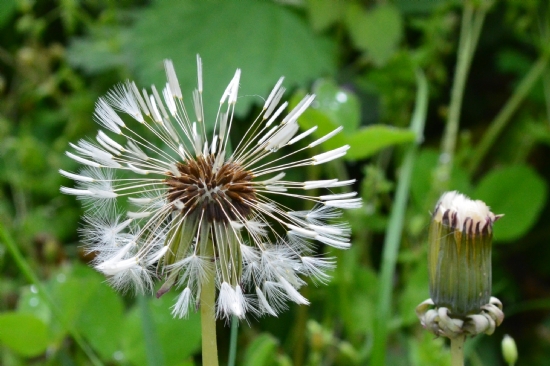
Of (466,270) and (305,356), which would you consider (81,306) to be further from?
(466,270)

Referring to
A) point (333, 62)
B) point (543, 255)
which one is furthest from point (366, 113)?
point (543, 255)

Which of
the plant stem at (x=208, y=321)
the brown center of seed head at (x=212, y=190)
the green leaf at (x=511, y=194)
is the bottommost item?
the plant stem at (x=208, y=321)

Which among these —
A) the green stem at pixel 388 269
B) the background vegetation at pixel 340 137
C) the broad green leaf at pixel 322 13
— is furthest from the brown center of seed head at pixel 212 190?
the broad green leaf at pixel 322 13

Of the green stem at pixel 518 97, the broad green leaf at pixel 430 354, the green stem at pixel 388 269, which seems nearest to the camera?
the green stem at pixel 388 269

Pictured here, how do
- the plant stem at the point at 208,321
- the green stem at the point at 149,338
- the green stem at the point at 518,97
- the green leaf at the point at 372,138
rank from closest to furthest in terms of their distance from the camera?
the plant stem at the point at 208,321, the green stem at the point at 149,338, the green leaf at the point at 372,138, the green stem at the point at 518,97

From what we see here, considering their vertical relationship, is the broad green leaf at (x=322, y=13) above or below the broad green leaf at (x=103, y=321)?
above

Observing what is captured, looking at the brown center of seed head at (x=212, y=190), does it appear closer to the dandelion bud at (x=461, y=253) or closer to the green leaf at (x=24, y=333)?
the dandelion bud at (x=461, y=253)

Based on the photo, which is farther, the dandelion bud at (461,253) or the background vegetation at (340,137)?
the background vegetation at (340,137)

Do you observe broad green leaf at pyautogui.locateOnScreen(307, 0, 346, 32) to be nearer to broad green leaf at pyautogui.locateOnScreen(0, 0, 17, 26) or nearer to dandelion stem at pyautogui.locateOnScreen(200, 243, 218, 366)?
broad green leaf at pyautogui.locateOnScreen(0, 0, 17, 26)
